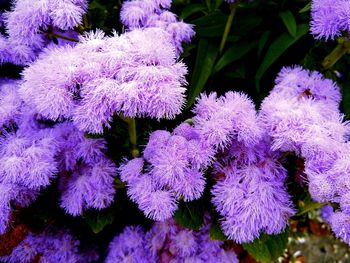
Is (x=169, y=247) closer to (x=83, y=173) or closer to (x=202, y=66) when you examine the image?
(x=83, y=173)

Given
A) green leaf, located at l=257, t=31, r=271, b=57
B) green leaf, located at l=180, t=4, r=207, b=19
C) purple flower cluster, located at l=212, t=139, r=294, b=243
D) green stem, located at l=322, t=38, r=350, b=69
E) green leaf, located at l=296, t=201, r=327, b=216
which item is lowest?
green leaf, located at l=296, t=201, r=327, b=216

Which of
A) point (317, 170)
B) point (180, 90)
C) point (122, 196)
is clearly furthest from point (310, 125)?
point (122, 196)

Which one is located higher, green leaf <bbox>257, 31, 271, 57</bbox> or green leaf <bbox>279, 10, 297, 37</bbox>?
green leaf <bbox>279, 10, 297, 37</bbox>

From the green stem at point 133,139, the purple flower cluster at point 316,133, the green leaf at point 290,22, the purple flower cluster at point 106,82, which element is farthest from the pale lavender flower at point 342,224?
the green leaf at point 290,22

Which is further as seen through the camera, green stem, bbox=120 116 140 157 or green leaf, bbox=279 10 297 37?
green leaf, bbox=279 10 297 37

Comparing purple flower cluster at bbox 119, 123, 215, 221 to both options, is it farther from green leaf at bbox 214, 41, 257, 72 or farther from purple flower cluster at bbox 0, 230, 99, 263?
green leaf at bbox 214, 41, 257, 72

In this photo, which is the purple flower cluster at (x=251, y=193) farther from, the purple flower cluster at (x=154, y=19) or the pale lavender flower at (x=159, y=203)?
the purple flower cluster at (x=154, y=19)

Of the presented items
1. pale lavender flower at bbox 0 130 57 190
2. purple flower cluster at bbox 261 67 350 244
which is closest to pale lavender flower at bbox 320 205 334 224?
purple flower cluster at bbox 261 67 350 244
